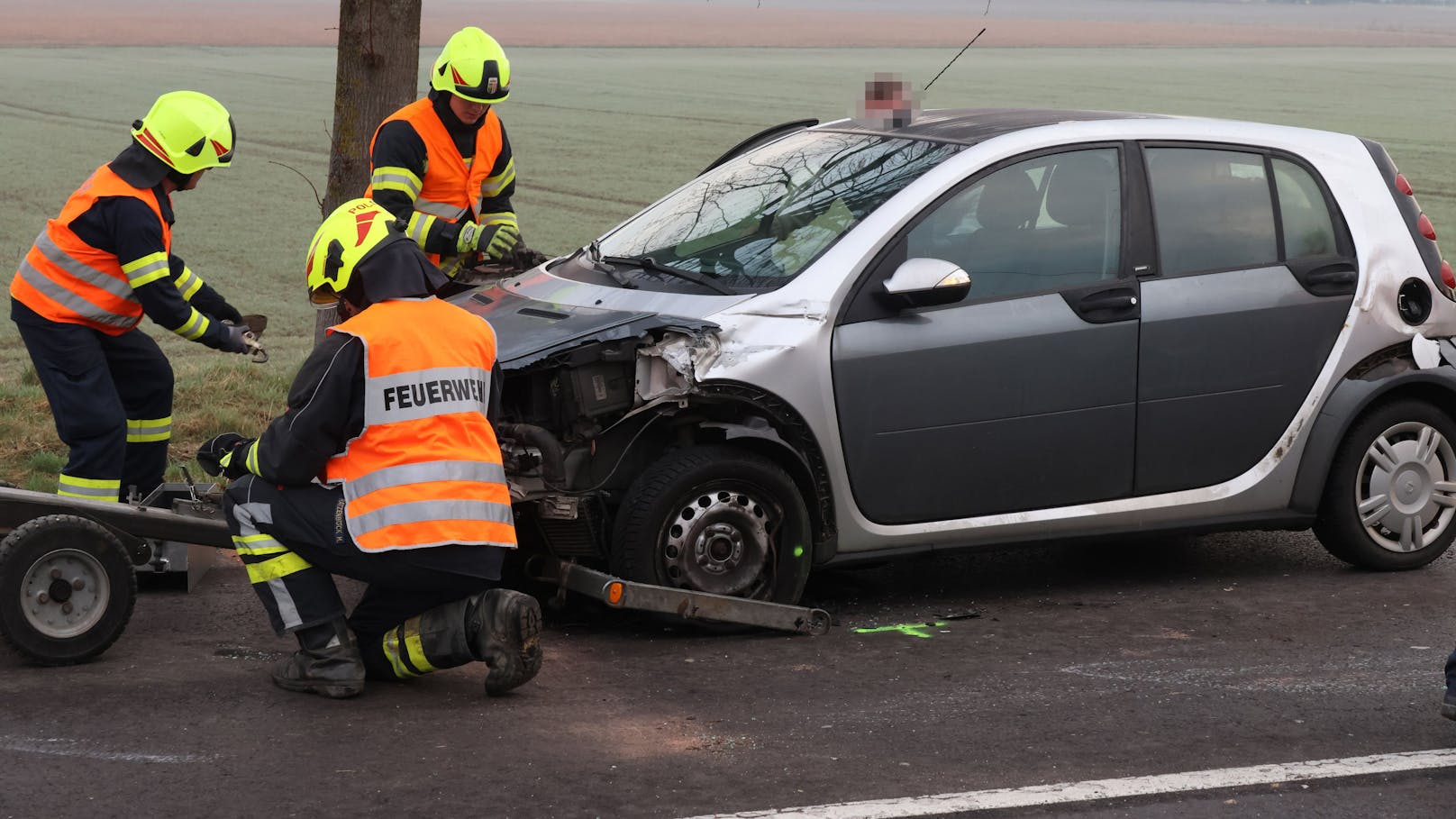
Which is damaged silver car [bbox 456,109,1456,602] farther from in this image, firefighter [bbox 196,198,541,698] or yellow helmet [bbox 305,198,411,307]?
yellow helmet [bbox 305,198,411,307]

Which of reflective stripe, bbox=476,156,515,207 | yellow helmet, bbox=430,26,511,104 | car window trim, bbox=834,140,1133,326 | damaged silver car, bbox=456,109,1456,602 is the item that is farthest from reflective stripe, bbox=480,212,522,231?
car window trim, bbox=834,140,1133,326

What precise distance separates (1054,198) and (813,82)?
976 inches

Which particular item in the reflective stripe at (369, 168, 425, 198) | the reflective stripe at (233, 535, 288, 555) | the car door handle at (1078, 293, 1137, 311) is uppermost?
the reflective stripe at (369, 168, 425, 198)

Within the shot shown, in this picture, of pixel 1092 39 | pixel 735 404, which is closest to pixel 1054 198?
pixel 735 404

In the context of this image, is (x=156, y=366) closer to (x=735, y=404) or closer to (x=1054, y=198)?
(x=735, y=404)

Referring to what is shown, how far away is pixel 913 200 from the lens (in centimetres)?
575

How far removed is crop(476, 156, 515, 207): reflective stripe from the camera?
7.42 metres

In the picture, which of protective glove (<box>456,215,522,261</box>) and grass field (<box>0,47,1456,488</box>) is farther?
grass field (<box>0,47,1456,488</box>)

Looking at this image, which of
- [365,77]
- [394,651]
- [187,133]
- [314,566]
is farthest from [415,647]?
[365,77]

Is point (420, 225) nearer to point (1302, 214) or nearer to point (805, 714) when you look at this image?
point (805, 714)

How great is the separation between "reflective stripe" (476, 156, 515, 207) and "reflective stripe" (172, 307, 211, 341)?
1.67 m

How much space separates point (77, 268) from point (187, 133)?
613mm

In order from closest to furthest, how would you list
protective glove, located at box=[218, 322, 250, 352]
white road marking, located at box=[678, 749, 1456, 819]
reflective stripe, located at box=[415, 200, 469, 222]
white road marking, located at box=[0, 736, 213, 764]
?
white road marking, located at box=[678, 749, 1456, 819]
white road marking, located at box=[0, 736, 213, 764]
protective glove, located at box=[218, 322, 250, 352]
reflective stripe, located at box=[415, 200, 469, 222]

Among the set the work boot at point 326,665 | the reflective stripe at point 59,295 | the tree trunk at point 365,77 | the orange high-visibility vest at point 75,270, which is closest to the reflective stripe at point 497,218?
the tree trunk at point 365,77
